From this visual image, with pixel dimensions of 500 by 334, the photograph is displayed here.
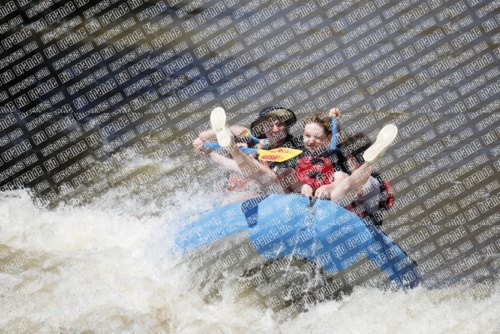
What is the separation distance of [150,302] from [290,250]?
1.00 metres

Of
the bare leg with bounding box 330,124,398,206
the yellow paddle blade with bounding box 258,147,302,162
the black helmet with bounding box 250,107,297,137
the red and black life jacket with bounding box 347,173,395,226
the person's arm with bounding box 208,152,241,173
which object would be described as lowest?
the red and black life jacket with bounding box 347,173,395,226

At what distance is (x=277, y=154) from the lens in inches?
164

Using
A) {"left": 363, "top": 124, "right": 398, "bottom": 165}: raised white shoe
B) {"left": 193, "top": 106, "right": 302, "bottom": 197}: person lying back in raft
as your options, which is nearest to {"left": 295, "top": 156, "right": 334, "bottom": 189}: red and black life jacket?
{"left": 193, "top": 106, "right": 302, "bottom": 197}: person lying back in raft

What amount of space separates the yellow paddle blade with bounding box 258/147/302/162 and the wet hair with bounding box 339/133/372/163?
1.04 ft

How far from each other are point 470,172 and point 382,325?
7.41 ft

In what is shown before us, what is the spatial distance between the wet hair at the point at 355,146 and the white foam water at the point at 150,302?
0.95m

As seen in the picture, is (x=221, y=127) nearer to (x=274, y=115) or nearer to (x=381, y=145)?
Result: (x=274, y=115)

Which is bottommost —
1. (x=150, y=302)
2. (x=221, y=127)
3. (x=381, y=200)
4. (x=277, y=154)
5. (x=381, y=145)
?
(x=381, y=200)

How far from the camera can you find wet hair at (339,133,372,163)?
13.9 ft

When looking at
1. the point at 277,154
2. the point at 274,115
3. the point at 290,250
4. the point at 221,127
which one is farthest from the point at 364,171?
the point at 221,127

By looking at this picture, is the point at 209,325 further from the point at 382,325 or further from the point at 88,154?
the point at 88,154

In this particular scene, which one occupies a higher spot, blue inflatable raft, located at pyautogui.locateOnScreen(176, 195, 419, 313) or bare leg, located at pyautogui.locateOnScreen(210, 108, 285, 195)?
bare leg, located at pyautogui.locateOnScreen(210, 108, 285, 195)

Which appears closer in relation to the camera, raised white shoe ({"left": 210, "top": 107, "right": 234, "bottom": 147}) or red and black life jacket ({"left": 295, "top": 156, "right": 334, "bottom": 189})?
raised white shoe ({"left": 210, "top": 107, "right": 234, "bottom": 147})

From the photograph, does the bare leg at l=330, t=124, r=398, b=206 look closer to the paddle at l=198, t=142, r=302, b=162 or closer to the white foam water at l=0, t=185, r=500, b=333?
the paddle at l=198, t=142, r=302, b=162
